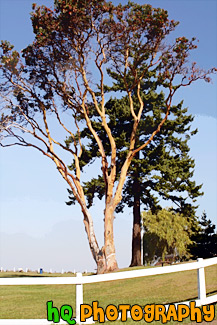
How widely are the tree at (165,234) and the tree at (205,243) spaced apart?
859 millimetres

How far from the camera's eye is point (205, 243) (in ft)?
149

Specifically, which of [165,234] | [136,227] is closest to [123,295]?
[136,227]

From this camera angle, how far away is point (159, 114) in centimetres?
3728

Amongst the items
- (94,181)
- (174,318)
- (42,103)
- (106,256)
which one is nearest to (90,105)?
(42,103)

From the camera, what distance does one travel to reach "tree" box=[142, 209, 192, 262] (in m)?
43.9

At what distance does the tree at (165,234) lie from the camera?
43.9 m

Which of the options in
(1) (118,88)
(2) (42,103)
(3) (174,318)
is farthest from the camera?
(1) (118,88)

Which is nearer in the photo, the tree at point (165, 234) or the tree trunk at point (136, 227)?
the tree trunk at point (136, 227)

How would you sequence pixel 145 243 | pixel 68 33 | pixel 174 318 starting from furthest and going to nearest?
pixel 145 243 < pixel 68 33 < pixel 174 318

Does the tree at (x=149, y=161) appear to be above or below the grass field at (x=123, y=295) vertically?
above

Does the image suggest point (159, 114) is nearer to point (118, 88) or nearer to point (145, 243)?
point (118, 88)

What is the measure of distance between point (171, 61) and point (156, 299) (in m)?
21.0

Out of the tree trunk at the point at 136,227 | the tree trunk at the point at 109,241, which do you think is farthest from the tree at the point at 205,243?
the tree trunk at the point at 109,241

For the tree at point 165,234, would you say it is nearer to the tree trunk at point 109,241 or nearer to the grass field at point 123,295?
the tree trunk at point 109,241
